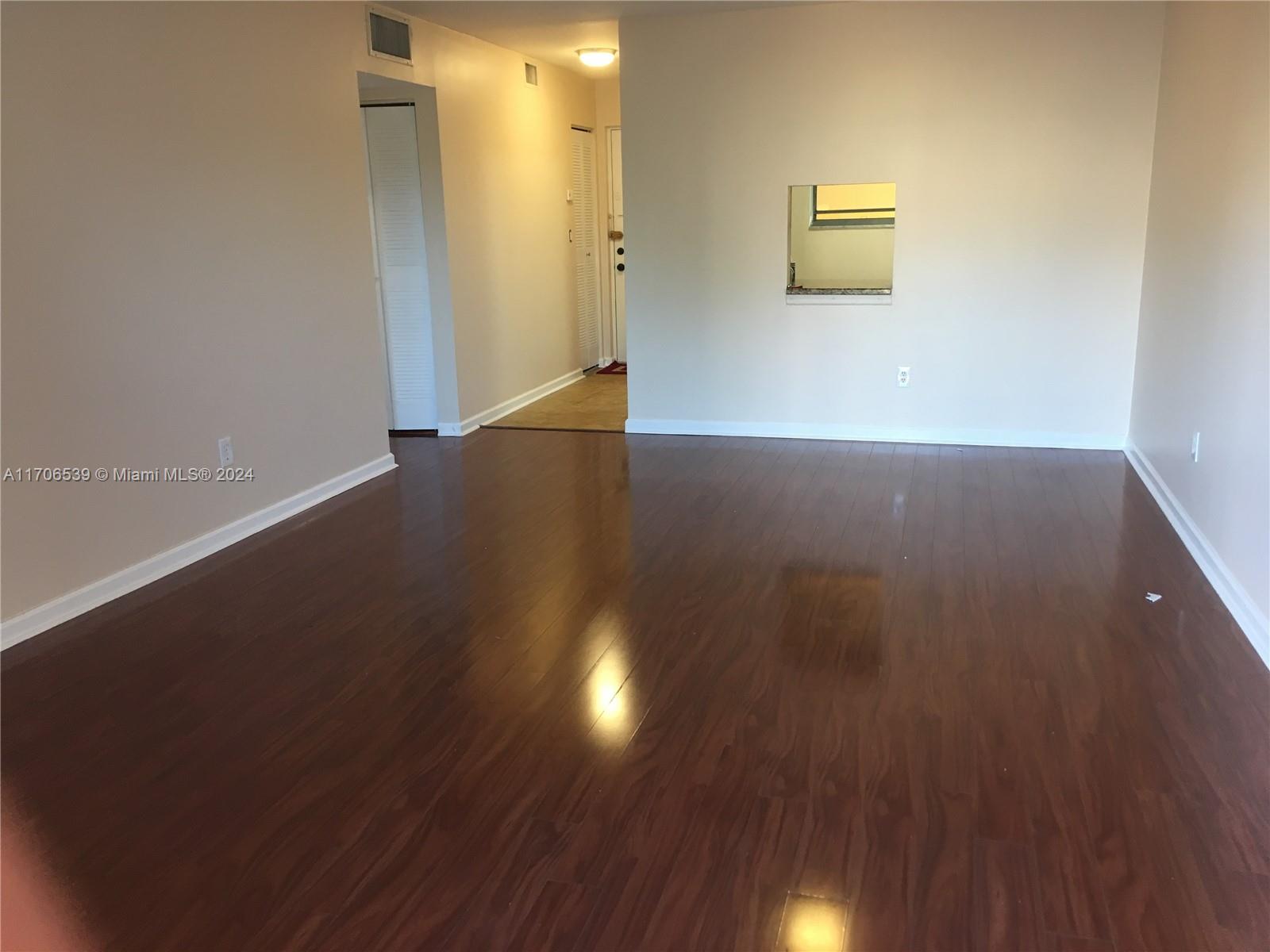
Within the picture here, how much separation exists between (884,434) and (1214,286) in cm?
218

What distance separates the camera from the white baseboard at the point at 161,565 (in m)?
3.11

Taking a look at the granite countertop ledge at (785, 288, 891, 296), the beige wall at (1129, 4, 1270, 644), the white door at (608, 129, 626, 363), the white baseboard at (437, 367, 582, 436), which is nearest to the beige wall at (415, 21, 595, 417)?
the white baseboard at (437, 367, 582, 436)

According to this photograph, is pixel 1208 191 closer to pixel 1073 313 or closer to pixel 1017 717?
pixel 1073 313

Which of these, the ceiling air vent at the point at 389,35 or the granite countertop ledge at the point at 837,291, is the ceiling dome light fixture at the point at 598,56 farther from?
the granite countertop ledge at the point at 837,291

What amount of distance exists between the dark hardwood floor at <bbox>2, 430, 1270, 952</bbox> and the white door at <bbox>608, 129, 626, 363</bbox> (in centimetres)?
474

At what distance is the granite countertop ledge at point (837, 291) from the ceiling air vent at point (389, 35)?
2476 mm

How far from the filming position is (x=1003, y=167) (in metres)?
5.11

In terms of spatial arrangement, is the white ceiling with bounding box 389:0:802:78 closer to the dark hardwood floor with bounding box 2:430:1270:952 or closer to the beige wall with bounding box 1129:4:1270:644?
the beige wall with bounding box 1129:4:1270:644

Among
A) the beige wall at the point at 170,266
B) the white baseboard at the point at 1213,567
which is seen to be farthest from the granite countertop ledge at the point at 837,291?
the beige wall at the point at 170,266

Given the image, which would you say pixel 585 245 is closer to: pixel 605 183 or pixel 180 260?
pixel 605 183

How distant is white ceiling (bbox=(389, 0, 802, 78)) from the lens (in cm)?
498

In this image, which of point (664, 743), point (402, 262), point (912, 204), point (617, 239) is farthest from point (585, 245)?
point (664, 743)

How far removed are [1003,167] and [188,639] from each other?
14.8 ft

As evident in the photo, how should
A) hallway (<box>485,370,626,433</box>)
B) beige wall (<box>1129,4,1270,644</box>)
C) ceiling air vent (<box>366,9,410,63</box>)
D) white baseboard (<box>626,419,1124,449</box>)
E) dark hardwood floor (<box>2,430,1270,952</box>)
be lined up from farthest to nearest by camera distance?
hallway (<box>485,370,626,433</box>)
white baseboard (<box>626,419,1124,449</box>)
ceiling air vent (<box>366,9,410,63</box>)
beige wall (<box>1129,4,1270,644</box>)
dark hardwood floor (<box>2,430,1270,952</box>)
